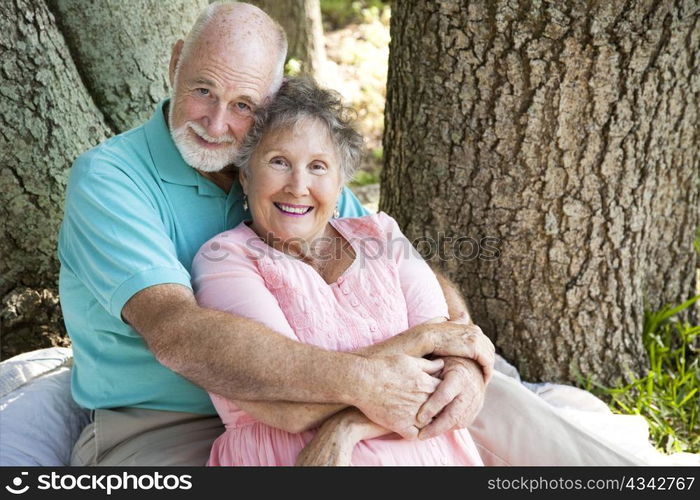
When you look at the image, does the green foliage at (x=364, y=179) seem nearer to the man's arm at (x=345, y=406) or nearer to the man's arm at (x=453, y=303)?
the man's arm at (x=453, y=303)

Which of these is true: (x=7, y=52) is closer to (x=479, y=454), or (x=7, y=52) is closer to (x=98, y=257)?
(x=98, y=257)

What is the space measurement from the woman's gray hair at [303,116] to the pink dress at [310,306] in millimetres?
257

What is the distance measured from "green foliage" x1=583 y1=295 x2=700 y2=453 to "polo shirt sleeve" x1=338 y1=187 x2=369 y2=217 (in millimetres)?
1245

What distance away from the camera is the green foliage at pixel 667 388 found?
3.28 meters

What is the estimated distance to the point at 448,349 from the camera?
2.33m

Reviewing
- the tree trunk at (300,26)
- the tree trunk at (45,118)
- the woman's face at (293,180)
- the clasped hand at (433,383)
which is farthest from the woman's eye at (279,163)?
the tree trunk at (300,26)

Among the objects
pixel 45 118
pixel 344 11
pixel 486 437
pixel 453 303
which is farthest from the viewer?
pixel 344 11

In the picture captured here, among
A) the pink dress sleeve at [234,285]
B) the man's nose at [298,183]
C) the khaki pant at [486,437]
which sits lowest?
the khaki pant at [486,437]

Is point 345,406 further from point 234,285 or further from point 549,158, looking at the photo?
point 549,158

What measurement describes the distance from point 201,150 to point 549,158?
1351mm

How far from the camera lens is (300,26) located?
19.5ft

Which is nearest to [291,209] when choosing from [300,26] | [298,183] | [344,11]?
[298,183]

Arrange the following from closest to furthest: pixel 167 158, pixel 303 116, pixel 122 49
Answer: pixel 303 116, pixel 167 158, pixel 122 49

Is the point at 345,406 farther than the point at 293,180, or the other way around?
the point at 293,180
